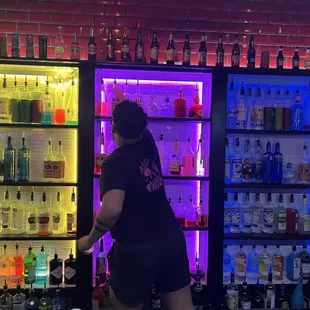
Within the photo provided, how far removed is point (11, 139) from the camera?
3.31 metres

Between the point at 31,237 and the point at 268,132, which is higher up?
the point at 268,132

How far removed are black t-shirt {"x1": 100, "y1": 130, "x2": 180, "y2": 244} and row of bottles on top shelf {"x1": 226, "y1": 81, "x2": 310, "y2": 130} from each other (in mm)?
1291

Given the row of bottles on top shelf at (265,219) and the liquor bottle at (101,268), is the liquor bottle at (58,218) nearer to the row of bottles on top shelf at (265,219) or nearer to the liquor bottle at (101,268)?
the liquor bottle at (101,268)

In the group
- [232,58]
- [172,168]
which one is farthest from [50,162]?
[232,58]

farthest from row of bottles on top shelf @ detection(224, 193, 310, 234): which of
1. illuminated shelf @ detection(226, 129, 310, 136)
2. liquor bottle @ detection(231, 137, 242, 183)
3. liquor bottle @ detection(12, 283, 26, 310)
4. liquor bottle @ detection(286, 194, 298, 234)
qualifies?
liquor bottle @ detection(12, 283, 26, 310)

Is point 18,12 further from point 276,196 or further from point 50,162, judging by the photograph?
point 276,196

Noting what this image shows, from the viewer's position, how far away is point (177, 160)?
3299 mm

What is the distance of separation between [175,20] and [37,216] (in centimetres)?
193

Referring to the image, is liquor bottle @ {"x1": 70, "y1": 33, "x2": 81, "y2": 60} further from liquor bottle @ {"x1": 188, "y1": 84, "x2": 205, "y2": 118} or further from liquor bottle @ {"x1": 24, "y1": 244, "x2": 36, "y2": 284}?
liquor bottle @ {"x1": 24, "y1": 244, "x2": 36, "y2": 284}

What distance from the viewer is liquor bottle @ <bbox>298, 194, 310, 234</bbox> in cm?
333

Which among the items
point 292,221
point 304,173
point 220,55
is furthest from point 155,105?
point 292,221

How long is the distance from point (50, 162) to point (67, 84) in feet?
2.13

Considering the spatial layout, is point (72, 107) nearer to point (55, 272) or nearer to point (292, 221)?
point (55, 272)

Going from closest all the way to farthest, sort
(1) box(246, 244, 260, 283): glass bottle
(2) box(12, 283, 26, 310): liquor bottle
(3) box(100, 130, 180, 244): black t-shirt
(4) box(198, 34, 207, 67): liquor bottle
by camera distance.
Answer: (3) box(100, 130, 180, 244): black t-shirt < (2) box(12, 283, 26, 310): liquor bottle < (4) box(198, 34, 207, 67): liquor bottle < (1) box(246, 244, 260, 283): glass bottle
